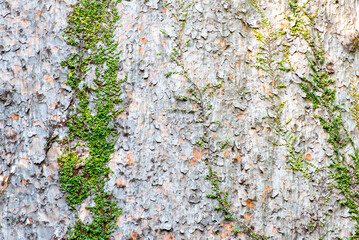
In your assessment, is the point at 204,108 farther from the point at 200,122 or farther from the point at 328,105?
the point at 328,105

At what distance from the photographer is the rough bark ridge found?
1.71m

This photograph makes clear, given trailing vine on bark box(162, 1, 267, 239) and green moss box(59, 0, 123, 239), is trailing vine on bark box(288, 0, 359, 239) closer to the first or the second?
trailing vine on bark box(162, 1, 267, 239)

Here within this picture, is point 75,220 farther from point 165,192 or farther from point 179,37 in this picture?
point 179,37

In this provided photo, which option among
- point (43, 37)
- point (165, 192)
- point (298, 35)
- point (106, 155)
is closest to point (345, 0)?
point (298, 35)

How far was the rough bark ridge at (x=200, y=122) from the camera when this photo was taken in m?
1.71

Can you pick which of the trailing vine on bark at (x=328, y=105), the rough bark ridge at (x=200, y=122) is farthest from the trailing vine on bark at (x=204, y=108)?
the trailing vine on bark at (x=328, y=105)

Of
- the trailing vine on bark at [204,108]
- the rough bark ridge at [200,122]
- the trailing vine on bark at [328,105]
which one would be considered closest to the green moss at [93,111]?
the rough bark ridge at [200,122]

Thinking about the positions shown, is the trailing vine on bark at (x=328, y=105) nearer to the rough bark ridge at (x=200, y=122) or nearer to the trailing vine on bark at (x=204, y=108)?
the rough bark ridge at (x=200, y=122)

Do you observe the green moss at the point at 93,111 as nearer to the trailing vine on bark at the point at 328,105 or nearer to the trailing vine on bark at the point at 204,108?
the trailing vine on bark at the point at 204,108

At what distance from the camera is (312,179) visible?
176cm

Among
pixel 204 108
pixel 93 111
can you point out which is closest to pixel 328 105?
pixel 204 108

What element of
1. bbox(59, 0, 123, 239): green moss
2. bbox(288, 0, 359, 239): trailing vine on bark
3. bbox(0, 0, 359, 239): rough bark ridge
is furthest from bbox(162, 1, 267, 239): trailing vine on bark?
bbox(288, 0, 359, 239): trailing vine on bark

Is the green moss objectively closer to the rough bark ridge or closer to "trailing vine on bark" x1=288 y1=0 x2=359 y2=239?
the rough bark ridge

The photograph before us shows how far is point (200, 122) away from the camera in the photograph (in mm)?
1782
